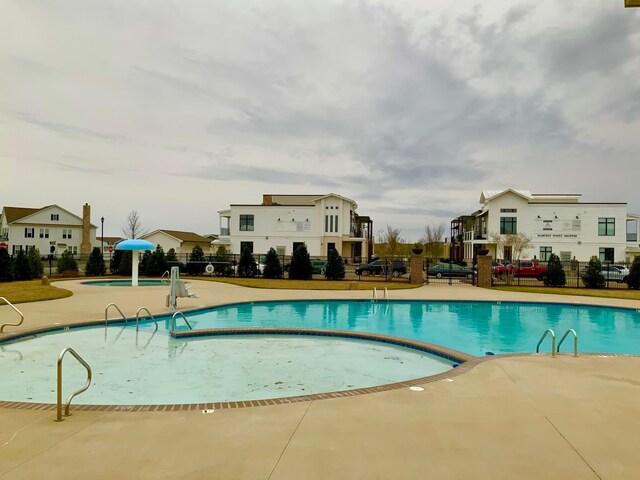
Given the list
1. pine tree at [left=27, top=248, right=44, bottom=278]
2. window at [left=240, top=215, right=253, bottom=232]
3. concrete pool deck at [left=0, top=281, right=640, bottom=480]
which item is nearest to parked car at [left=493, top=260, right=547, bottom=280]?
window at [left=240, top=215, right=253, bottom=232]

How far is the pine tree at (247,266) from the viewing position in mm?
31578

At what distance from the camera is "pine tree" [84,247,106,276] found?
31641 millimetres

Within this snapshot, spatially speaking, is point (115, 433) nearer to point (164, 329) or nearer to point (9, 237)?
point (164, 329)

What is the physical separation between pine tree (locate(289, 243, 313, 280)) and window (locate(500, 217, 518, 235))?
25.6 meters

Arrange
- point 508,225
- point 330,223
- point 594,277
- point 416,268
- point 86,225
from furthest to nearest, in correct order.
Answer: point 86,225 < point 330,223 < point 508,225 < point 416,268 < point 594,277

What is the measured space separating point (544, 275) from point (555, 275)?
2.67 feet

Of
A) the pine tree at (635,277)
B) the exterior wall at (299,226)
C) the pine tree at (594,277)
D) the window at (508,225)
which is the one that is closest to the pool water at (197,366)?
the pine tree at (594,277)

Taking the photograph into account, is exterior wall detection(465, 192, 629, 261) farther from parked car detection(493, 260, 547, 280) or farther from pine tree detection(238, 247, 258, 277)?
pine tree detection(238, 247, 258, 277)

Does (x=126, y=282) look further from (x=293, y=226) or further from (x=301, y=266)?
(x=293, y=226)

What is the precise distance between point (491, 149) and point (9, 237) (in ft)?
200

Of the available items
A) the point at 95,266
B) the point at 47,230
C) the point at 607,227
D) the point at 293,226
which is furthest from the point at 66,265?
the point at 607,227

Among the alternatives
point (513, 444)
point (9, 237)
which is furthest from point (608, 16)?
point (9, 237)

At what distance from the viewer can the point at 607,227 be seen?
1722 inches

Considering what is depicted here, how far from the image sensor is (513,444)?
13.4ft
